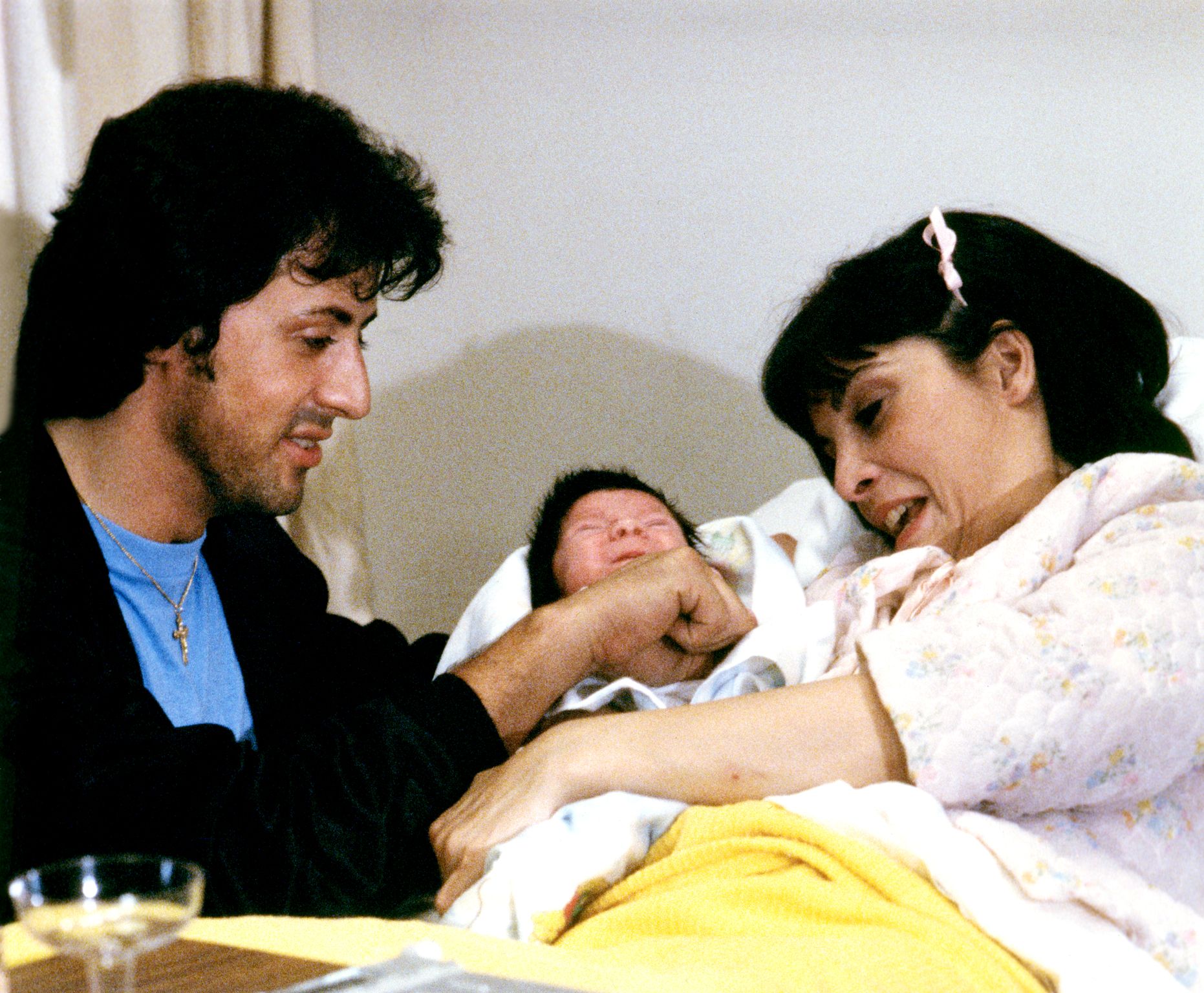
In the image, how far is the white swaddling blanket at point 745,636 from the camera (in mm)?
1329

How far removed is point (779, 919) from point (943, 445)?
682 mm

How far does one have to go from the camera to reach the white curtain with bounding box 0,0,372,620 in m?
1.40

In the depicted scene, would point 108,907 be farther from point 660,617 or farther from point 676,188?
point 676,188

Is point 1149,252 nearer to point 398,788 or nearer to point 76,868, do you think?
point 398,788

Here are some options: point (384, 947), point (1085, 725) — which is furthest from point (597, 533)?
point (384, 947)

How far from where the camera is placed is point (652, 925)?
3.03ft

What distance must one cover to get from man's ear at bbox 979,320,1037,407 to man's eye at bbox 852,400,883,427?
0.13 m

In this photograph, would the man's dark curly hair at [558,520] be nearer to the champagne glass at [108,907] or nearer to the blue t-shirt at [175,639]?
the blue t-shirt at [175,639]

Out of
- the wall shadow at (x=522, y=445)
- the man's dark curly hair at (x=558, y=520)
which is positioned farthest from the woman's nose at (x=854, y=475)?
the wall shadow at (x=522, y=445)

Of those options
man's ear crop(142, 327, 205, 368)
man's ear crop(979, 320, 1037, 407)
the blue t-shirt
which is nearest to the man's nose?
man's ear crop(142, 327, 205, 368)

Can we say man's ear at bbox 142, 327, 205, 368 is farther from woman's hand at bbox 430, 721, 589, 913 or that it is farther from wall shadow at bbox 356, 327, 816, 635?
wall shadow at bbox 356, 327, 816, 635

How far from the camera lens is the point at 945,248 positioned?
146cm

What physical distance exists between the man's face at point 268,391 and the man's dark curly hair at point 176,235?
0.8 inches

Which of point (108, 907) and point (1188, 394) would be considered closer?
point (108, 907)
